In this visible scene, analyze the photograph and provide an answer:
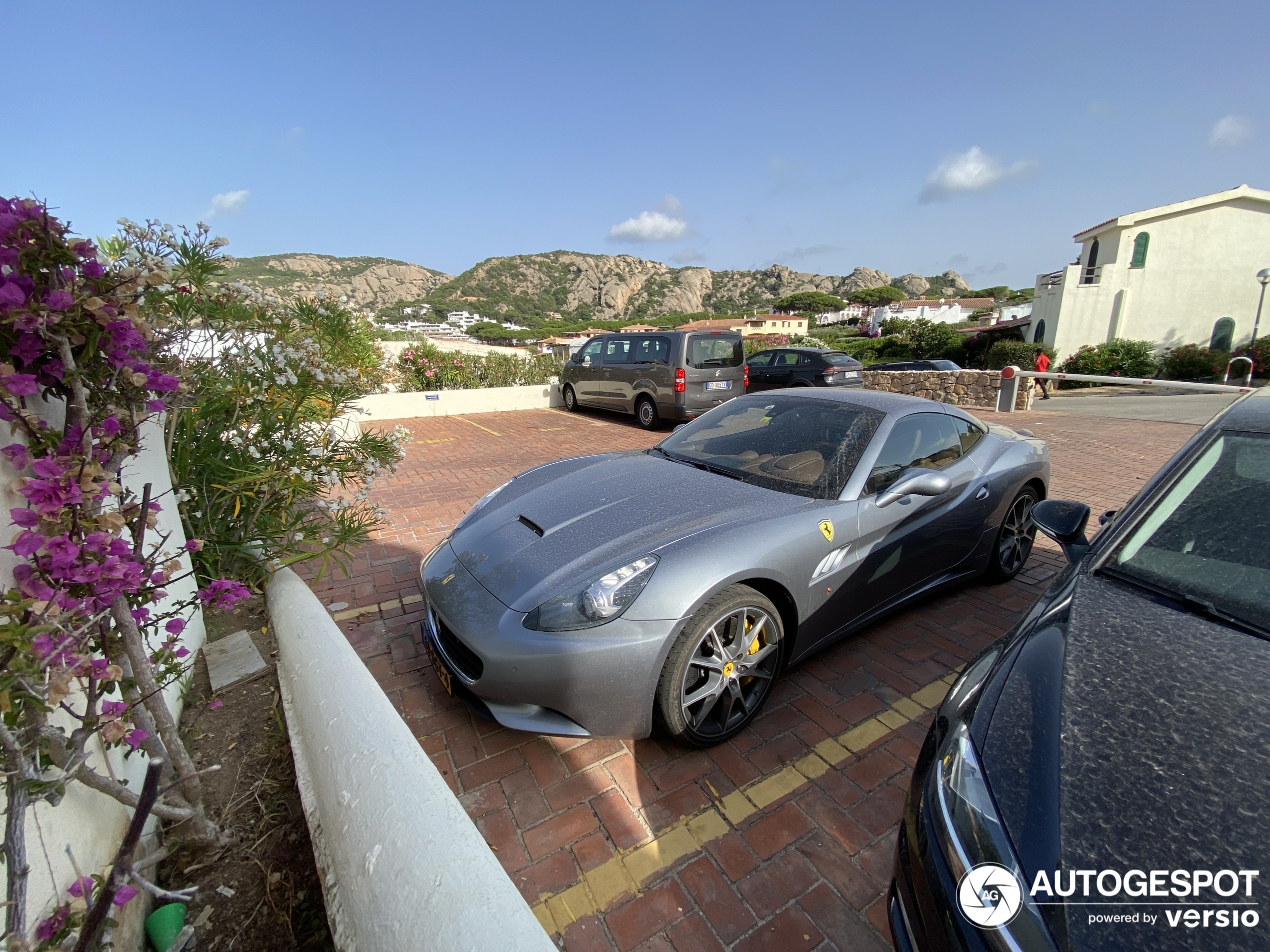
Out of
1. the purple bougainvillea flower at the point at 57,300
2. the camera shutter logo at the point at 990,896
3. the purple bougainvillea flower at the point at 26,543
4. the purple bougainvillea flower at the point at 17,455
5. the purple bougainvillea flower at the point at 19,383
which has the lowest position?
the camera shutter logo at the point at 990,896

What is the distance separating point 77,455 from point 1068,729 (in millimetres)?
2367

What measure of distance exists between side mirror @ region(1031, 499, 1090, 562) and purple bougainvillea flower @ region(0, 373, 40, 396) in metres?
3.06

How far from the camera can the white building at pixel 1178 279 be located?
2262cm

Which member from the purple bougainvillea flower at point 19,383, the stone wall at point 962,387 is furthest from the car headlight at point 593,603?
the stone wall at point 962,387

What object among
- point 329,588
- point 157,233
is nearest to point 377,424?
point 329,588

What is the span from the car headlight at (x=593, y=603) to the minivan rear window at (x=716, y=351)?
8.05m

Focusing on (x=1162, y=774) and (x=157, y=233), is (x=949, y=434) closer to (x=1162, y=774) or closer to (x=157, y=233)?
(x=1162, y=774)

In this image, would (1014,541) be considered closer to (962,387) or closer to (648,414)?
(648,414)

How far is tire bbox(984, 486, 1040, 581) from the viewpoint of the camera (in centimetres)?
371

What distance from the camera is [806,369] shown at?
13.2 m

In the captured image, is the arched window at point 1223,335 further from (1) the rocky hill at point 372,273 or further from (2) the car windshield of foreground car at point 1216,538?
(1) the rocky hill at point 372,273

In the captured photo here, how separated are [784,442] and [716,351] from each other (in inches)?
288

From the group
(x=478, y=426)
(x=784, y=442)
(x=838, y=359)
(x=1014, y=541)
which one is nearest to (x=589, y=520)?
(x=784, y=442)

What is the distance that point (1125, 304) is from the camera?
23.1m
